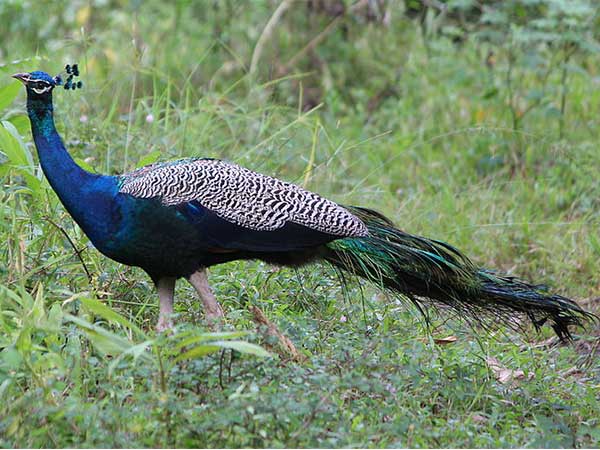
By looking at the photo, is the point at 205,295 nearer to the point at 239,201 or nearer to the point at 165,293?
the point at 165,293

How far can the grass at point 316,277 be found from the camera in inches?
146

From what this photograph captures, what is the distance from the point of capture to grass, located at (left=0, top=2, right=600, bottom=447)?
370cm

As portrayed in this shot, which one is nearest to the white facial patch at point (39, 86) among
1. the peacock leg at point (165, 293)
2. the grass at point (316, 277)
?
the grass at point (316, 277)

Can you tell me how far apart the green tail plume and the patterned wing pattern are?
0.38ft

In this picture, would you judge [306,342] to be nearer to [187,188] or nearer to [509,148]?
[187,188]

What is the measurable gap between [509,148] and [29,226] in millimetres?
3918

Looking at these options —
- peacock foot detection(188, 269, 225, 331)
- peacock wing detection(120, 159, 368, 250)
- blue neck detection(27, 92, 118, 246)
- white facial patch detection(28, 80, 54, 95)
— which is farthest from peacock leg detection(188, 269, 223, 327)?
white facial patch detection(28, 80, 54, 95)

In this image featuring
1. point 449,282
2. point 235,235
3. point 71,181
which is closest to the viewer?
point 71,181

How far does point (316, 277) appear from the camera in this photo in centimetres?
528

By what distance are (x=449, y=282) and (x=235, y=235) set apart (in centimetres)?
98

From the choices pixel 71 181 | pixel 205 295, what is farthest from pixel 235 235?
pixel 71 181

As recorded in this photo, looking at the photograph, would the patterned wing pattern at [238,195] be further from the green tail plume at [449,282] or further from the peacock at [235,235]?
the green tail plume at [449,282]

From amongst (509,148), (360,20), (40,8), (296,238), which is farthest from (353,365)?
(40,8)

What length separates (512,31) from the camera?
783 cm
